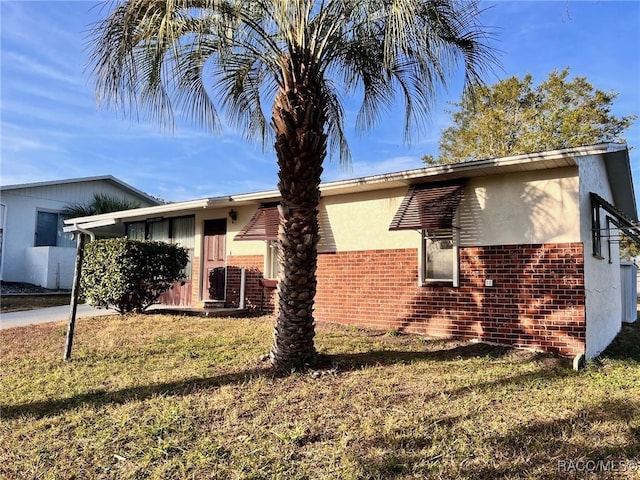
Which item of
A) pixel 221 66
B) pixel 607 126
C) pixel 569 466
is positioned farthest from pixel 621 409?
pixel 607 126

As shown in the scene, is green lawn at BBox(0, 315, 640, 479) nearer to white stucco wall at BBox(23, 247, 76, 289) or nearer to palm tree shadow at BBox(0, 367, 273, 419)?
palm tree shadow at BBox(0, 367, 273, 419)

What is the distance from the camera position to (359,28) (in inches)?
253

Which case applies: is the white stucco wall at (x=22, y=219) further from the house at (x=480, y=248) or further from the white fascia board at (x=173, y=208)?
the house at (x=480, y=248)

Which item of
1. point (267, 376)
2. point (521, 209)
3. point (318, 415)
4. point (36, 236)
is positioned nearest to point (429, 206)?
point (521, 209)

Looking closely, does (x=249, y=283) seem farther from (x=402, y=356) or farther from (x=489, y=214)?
(x=489, y=214)

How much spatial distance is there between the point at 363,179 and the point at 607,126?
1917 centimetres

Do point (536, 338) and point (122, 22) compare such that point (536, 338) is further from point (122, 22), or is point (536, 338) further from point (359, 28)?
point (122, 22)

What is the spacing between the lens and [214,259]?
13.5 metres

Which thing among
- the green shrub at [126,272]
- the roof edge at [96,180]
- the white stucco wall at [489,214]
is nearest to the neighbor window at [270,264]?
the white stucco wall at [489,214]

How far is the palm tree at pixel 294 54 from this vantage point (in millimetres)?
5559

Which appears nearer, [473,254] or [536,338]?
[536,338]

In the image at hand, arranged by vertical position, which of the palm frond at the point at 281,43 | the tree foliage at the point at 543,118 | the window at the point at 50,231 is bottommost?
the window at the point at 50,231

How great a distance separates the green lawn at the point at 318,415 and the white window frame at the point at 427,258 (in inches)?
60.0

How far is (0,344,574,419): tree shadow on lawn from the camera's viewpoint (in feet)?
16.2
